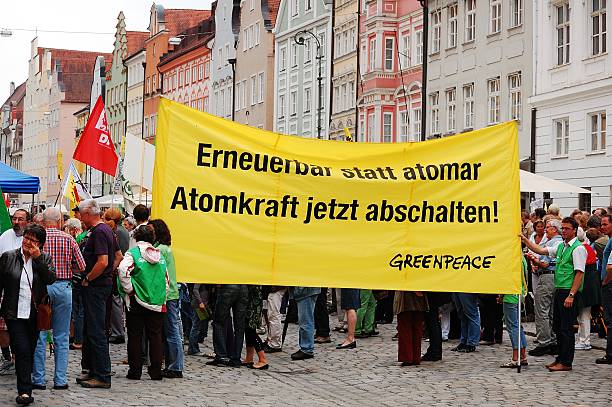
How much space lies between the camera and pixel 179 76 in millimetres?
95250

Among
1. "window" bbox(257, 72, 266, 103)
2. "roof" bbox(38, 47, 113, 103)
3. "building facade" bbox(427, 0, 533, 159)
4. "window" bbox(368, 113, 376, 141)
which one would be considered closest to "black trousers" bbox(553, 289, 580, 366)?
"building facade" bbox(427, 0, 533, 159)

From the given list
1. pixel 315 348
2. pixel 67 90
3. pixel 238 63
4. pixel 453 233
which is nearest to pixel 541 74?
pixel 315 348

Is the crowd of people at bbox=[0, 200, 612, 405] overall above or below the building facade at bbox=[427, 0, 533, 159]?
below

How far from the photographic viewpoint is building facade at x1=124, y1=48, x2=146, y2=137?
104m

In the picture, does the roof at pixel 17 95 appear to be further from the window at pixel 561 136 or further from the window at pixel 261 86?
the window at pixel 561 136

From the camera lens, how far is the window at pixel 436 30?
49656 mm

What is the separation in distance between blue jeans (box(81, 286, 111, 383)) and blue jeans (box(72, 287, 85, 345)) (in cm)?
342

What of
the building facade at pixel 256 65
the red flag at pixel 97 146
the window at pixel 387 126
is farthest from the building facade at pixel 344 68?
the red flag at pixel 97 146

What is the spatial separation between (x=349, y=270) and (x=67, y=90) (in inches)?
4629

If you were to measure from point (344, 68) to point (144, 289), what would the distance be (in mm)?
48014

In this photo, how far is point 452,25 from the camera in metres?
48.4

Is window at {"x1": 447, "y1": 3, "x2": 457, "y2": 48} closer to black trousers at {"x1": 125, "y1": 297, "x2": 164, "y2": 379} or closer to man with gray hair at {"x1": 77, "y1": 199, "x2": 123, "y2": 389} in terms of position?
black trousers at {"x1": 125, "y1": 297, "x2": 164, "y2": 379}

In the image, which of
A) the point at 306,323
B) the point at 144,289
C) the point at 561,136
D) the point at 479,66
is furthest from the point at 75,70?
the point at 144,289

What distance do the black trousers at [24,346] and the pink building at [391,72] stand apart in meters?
39.3
